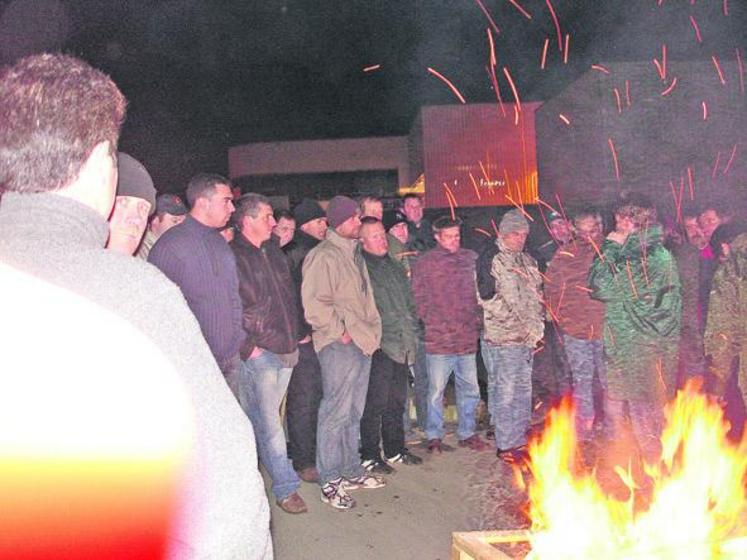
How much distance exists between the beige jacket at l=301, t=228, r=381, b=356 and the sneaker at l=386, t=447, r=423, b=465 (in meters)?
1.10

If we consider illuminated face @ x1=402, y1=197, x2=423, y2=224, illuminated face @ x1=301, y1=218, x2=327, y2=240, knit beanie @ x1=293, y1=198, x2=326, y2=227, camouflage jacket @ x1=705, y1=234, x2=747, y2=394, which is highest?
illuminated face @ x1=402, y1=197, x2=423, y2=224

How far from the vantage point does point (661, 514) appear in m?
3.54

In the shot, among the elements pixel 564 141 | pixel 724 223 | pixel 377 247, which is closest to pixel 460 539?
pixel 377 247

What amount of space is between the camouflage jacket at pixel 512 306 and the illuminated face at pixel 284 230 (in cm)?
196

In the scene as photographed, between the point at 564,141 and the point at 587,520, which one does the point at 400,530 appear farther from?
the point at 564,141

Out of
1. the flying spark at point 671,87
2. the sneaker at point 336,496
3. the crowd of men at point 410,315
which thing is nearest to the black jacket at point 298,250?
the crowd of men at point 410,315

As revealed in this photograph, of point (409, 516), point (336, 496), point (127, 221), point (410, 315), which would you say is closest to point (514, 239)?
point (410, 315)

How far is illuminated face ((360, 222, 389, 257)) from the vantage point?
19.9 ft

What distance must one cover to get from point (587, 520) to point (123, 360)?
297 cm

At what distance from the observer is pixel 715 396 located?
23.0ft

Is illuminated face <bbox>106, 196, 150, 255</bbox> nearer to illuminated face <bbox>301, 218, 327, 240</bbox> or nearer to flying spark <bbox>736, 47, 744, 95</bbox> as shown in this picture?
illuminated face <bbox>301, 218, 327, 240</bbox>

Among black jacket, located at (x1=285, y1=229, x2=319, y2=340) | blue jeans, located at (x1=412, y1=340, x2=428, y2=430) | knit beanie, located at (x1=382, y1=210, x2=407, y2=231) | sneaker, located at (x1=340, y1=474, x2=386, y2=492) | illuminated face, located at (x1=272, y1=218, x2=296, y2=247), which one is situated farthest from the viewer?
knit beanie, located at (x1=382, y1=210, x2=407, y2=231)

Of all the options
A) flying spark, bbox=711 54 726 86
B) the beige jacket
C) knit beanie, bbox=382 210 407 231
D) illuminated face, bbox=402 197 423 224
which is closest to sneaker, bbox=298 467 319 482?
the beige jacket

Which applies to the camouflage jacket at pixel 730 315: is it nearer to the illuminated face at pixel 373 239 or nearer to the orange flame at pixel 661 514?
the orange flame at pixel 661 514
